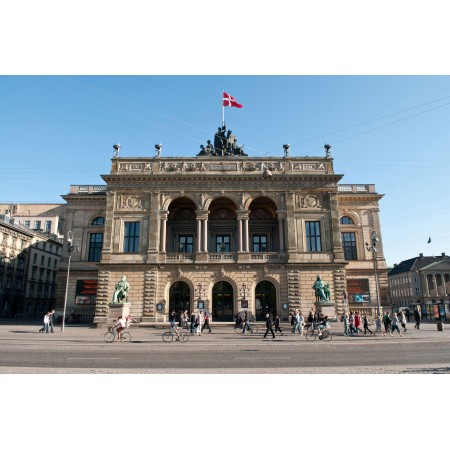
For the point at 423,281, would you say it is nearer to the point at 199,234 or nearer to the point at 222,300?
the point at 222,300

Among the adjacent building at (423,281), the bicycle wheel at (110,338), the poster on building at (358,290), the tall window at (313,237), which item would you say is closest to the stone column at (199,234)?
the tall window at (313,237)

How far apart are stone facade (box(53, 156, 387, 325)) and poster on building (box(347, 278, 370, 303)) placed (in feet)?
0.48

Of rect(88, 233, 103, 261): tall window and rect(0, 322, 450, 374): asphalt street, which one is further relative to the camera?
rect(88, 233, 103, 261): tall window

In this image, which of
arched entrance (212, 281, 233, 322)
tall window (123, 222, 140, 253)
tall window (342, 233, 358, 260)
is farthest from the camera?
tall window (342, 233, 358, 260)

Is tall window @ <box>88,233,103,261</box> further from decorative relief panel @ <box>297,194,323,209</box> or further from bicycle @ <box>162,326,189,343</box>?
decorative relief panel @ <box>297,194,323,209</box>

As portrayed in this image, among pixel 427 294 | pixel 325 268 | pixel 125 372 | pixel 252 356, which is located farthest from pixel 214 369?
pixel 427 294

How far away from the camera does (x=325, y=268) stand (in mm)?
35000

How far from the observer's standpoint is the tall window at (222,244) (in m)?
40.0

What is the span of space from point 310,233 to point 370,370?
26.4m

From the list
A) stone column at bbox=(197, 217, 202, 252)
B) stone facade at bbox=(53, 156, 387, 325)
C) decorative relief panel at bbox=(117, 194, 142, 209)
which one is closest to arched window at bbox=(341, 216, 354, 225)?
stone facade at bbox=(53, 156, 387, 325)

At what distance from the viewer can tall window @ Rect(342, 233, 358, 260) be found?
42.0m

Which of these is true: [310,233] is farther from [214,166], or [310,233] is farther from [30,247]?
[30,247]

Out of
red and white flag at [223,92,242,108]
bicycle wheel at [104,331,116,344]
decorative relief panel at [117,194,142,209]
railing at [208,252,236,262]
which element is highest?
red and white flag at [223,92,242,108]

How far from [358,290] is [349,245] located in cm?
575
